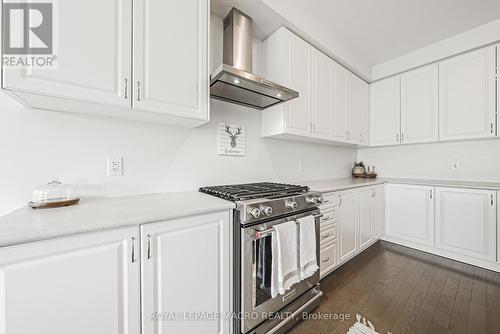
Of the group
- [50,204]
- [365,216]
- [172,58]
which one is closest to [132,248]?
[50,204]

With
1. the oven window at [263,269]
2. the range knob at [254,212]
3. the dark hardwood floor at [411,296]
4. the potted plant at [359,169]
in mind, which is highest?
the potted plant at [359,169]

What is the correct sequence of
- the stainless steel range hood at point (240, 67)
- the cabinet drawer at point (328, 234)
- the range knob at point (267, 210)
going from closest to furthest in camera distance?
1. the range knob at point (267, 210)
2. the stainless steel range hood at point (240, 67)
3. the cabinet drawer at point (328, 234)

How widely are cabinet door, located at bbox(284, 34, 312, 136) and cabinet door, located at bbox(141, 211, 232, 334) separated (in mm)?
1235

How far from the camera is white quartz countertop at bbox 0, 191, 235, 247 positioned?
669 millimetres

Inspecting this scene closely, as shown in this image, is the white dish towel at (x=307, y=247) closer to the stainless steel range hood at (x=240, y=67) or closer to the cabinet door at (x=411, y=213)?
the stainless steel range hood at (x=240, y=67)

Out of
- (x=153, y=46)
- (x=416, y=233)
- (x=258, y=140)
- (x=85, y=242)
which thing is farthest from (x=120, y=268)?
(x=416, y=233)

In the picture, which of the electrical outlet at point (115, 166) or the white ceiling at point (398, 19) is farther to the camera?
the white ceiling at point (398, 19)

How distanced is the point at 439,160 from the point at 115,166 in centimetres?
389

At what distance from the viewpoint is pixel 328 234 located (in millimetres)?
1852

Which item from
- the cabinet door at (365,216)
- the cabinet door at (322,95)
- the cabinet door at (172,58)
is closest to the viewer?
the cabinet door at (172,58)

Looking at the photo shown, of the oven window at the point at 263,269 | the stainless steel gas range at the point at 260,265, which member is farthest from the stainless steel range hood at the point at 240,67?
the oven window at the point at 263,269

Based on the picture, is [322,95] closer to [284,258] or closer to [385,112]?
[385,112]

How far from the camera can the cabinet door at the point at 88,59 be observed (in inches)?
33.5

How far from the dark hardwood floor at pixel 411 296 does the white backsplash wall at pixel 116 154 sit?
127 centimetres
